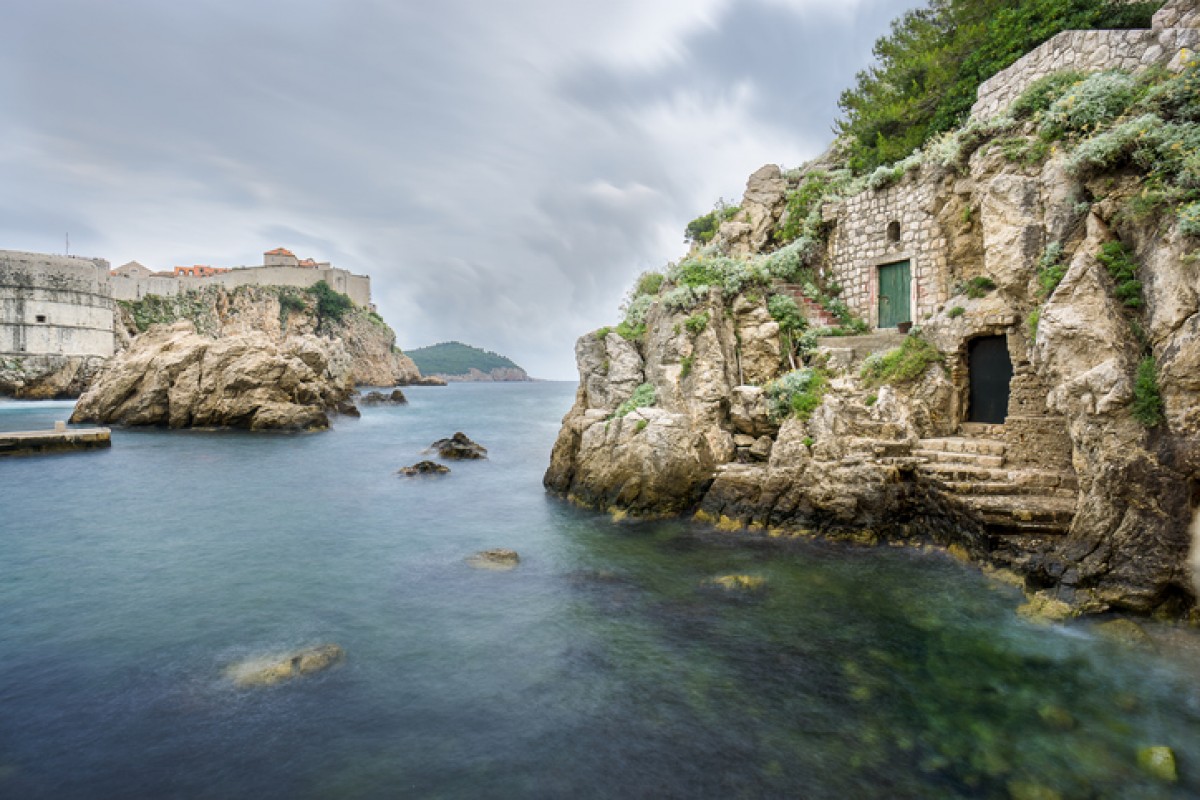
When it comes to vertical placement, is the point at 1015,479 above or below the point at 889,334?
below

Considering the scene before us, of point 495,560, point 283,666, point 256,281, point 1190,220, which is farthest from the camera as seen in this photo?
point 256,281

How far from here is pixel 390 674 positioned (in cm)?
749

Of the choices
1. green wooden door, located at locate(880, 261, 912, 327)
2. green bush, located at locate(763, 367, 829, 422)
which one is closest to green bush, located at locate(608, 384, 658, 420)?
green bush, located at locate(763, 367, 829, 422)

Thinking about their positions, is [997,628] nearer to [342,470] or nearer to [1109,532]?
[1109,532]

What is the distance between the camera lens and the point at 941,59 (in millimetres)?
19875

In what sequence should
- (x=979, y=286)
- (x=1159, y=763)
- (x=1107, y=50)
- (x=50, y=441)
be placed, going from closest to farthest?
(x=1159, y=763) < (x=1107, y=50) < (x=979, y=286) < (x=50, y=441)

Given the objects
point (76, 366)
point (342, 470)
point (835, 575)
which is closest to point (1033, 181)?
point (835, 575)

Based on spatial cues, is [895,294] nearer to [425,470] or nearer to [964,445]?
[964,445]

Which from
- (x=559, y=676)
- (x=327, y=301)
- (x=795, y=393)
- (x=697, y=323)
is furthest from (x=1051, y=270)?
(x=327, y=301)

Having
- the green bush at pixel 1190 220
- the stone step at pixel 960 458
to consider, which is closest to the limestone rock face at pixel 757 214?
the stone step at pixel 960 458

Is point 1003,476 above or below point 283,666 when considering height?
above

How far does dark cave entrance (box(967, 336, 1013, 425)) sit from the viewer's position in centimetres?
1254

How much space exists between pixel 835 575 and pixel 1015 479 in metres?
3.80

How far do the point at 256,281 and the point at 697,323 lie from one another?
255 feet
